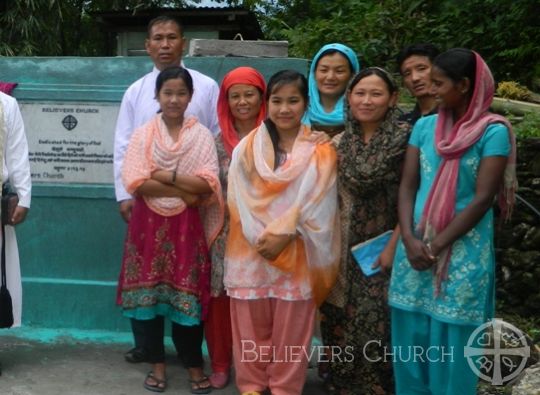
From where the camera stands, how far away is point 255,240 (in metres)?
3.58

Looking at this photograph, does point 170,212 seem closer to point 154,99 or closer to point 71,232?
point 154,99

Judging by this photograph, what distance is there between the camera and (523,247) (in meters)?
5.62

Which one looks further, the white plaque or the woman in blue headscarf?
the white plaque

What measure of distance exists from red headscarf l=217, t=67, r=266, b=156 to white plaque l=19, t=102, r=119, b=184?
4.03 feet

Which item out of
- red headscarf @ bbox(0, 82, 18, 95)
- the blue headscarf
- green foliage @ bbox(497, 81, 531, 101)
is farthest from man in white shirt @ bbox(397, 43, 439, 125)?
green foliage @ bbox(497, 81, 531, 101)

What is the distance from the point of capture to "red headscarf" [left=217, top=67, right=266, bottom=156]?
386 cm

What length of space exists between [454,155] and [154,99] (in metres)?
1.89

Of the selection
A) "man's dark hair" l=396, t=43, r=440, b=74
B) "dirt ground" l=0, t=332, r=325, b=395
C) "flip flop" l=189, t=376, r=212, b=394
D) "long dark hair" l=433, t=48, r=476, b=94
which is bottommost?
"dirt ground" l=0, t=332, r=325, b=395

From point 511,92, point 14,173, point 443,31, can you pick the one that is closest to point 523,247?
point 511,92

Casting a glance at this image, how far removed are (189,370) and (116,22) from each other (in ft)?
32.6

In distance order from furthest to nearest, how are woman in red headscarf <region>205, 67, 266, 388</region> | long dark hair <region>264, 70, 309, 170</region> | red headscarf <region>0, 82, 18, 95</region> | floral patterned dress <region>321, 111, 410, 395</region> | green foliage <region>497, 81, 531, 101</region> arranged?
green foliage <region>497, 81, 531, 101</region> < red headscarf <region>0, 82, 18, 95</region> < woman in red headscarf <region>205, 67, 266, 388</region> < long dark hair <region>264, 70, 309, 170</region> < floral patterned dress <region>321, 111, 410, 395</region>

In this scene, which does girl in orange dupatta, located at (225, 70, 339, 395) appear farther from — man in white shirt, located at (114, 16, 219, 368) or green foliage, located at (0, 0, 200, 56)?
green foliage, located at (0, 0, 200, 56)

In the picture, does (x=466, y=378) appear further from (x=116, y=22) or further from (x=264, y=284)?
(x=116, y=22)

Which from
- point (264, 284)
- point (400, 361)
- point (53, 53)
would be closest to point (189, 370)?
point (264, 284)
